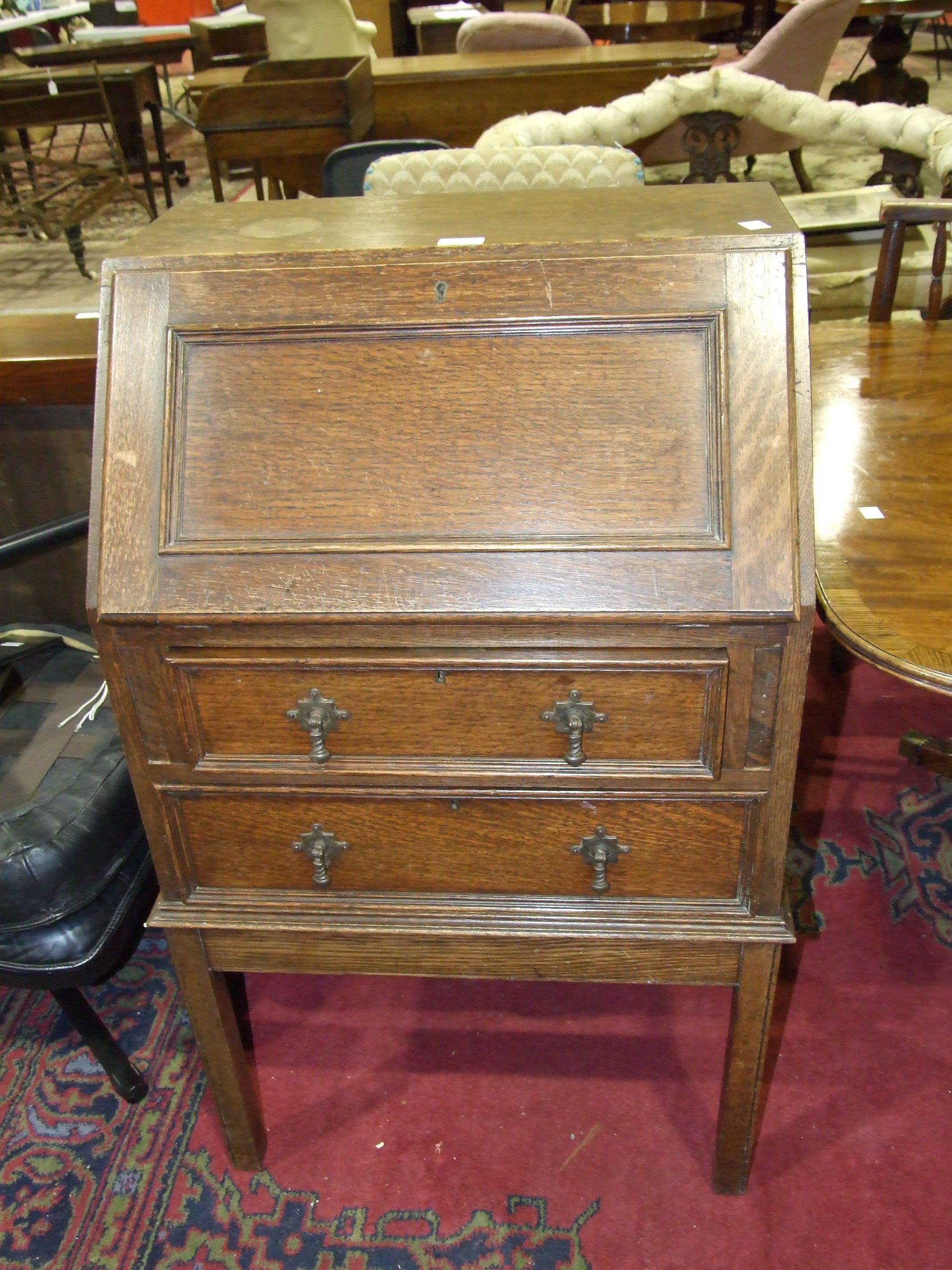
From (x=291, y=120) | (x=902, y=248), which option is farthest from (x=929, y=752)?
(x=291, y=120)

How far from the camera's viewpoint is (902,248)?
221 centimetres

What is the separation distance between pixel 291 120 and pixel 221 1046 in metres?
4.36

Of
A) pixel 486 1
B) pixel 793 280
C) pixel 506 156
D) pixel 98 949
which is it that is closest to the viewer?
pixel 793 280

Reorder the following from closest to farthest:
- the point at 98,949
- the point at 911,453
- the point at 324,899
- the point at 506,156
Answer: the point at 324,899 → the point at 98,949 → the point at 911,453 → the point at 506,156

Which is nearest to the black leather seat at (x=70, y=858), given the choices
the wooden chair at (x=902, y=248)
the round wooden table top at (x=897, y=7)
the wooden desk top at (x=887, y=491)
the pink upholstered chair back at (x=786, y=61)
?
the wooden desk top at (x=887, y=491)

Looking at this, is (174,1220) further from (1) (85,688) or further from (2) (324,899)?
(1) (85,688)

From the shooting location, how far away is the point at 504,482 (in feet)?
3.52

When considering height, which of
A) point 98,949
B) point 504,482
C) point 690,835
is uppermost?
point 504,482

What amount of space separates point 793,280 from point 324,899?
99 cm

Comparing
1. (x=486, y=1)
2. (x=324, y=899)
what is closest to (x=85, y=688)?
(x=324, y=899)

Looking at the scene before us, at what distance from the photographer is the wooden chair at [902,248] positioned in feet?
7.04

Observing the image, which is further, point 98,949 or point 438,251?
point 98,949

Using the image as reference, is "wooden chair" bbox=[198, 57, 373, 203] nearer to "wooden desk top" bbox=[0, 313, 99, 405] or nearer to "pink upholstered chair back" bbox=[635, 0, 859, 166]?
"pink upholstered chair back" bbox=[635, 0, 859, 166]

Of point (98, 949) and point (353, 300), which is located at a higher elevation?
point (353, 300)
